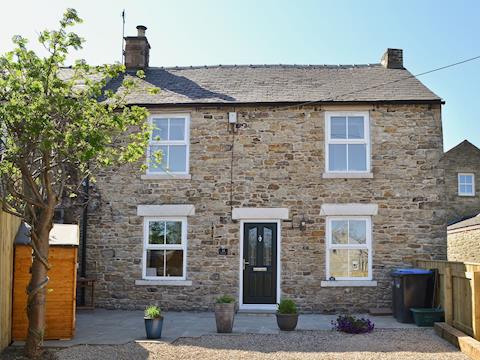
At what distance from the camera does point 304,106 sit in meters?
14.7

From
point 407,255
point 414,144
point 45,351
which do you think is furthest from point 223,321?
point 414,144

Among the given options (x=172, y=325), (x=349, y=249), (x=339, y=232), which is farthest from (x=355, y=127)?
(x=172, y=325)

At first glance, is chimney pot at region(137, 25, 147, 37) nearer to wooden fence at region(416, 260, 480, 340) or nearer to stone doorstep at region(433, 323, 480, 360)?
wooden fence at region(416, 260, 480, 340)

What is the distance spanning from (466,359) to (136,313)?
8.04 metres

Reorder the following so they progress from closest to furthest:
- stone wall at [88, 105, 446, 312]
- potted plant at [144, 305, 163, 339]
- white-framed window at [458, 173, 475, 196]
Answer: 1. potted plant at [144, 305, 163, 339]
2. stone wall at [88, 105, 446, 312]
3. white-framed window at [458, 173, 475, 196]

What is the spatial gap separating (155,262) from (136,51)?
22.8 ft

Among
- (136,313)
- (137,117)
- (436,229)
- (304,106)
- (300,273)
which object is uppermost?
(304,106)

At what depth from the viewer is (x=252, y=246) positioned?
47.7 feet

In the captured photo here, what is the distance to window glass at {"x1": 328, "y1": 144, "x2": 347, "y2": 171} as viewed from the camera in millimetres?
14594

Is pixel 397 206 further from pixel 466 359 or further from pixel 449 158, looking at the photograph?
pixel 449 158

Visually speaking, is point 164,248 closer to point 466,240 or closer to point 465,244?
point 466,240

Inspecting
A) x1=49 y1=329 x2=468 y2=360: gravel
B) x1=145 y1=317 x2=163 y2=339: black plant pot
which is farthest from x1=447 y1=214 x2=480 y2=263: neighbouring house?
x1=145 y1=317 x2=163 y2=339: black plant pot

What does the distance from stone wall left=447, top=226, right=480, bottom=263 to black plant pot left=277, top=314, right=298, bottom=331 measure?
14.9 m

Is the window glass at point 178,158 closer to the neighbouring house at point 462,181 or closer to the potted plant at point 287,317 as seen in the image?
the potted plant at point 287,317
